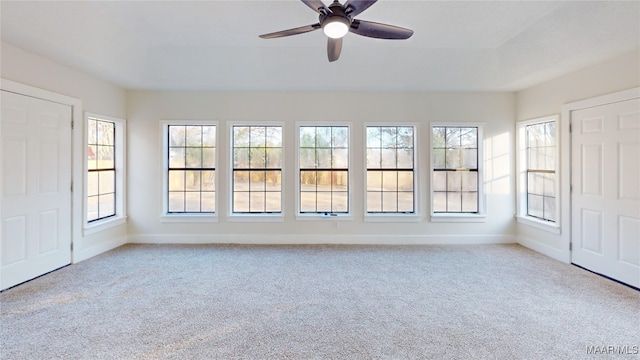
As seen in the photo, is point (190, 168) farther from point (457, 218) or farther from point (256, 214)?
point (457, 218)

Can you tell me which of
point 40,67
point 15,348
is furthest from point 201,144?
point 15,348

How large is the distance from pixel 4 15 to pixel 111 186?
8.54 ft

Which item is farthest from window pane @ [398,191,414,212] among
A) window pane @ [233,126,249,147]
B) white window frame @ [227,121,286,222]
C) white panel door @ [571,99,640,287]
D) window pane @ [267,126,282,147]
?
window pane @ [233,126,249,147]

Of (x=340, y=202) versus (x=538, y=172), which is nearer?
(x=538, y=172)

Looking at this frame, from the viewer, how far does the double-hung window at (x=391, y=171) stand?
483 centimetres

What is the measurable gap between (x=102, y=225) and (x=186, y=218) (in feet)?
3.77

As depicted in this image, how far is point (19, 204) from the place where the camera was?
3109 mm

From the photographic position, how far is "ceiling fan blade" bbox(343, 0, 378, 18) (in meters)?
2.00

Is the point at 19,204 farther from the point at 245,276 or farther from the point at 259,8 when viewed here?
the point at 259,8

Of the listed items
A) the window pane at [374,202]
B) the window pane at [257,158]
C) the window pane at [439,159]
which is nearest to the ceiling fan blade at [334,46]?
the window pane at [257,158]

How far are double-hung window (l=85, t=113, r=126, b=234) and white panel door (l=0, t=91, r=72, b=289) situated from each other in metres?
0.37

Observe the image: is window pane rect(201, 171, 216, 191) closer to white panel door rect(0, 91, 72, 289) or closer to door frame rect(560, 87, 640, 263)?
white panel door rect(0, 91, 72, 289)

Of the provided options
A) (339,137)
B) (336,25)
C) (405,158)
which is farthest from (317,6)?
(405,158)

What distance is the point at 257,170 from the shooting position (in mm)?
4824
